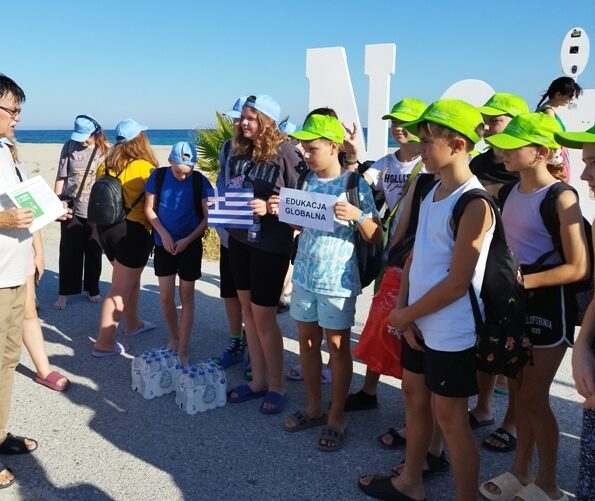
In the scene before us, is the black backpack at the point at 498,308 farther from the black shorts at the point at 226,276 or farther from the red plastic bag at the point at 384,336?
the black shorts at the point at 226,276

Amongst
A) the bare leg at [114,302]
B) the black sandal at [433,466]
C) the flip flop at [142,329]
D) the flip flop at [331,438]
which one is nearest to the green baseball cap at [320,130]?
the flip flop at [331,438]

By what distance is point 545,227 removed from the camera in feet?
8.33

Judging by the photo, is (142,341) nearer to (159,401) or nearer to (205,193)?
(159,401)

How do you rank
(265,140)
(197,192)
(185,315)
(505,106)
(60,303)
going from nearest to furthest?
(505,106), (265,140), (197,192), (185,315), (60,303)

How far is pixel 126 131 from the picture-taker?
4.46 m

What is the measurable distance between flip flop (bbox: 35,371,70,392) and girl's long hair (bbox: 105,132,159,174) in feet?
5.67

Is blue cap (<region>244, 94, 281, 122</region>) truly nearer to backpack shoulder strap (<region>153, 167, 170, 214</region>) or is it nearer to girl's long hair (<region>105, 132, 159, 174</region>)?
backpack shoulder strap (<region>153, 167, 170, 214</region>)

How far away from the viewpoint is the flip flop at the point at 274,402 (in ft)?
12.2

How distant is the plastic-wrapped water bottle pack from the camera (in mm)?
3727

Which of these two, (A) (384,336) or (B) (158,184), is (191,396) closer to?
(A) (384,336)

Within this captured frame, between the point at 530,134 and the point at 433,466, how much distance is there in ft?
6.16

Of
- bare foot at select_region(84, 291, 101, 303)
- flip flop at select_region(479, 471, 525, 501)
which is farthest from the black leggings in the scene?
flip flop at select_region(479, 471, 525, 501)

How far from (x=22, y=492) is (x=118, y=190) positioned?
2.42m

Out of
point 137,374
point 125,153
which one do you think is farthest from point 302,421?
point 125,153
